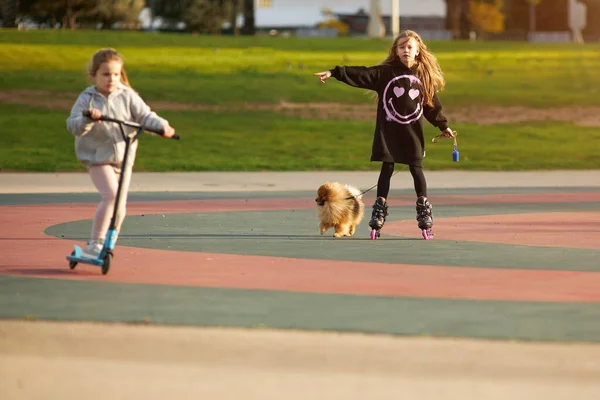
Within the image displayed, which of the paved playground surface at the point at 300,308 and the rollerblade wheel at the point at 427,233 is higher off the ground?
the paved playground surface at the point at 300,308

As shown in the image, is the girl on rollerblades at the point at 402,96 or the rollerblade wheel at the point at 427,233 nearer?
the girl on rollerblades at the point at 402,96

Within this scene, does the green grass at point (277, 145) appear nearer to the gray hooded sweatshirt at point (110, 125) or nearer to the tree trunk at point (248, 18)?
the gray hooded sweatshirt at point (110, 125)

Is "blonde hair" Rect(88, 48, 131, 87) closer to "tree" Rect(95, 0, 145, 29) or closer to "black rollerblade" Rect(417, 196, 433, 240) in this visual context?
"black rollerblade" Rect(417, 196, 433, 240)

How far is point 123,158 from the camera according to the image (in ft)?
37.0

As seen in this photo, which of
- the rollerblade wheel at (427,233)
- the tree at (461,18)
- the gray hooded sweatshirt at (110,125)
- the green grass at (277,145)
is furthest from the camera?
the tree at (461,18)

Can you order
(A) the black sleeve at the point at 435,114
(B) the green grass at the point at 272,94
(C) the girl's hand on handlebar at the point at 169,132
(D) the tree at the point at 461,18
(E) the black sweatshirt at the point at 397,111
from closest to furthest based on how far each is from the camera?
(C) the girl's hand on handlebar at the point at 169,132 < (E) the black sweatshirt at the point at 397,111 < (A) the black sleeve at the point at 435,114 < (B) the green grass at the point at 272,94 < (D) the tree at the point at 461,18

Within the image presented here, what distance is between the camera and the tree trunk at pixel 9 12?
208ft

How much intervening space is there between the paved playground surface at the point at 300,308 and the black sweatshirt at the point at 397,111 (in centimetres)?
A: 87

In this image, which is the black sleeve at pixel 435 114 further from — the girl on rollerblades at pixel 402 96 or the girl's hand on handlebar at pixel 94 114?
the girl's hand on handlebar at pixel 94 114

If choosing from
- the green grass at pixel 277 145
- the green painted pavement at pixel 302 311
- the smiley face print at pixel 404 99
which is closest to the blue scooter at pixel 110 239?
the green painted pavement at pixel 302 311

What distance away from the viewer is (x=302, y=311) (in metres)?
9.57

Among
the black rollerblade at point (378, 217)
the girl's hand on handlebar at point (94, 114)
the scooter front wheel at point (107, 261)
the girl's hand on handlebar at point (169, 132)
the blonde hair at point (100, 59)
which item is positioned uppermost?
the blonde hair at point (100, 59)

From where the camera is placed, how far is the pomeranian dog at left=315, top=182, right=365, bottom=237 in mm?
14617

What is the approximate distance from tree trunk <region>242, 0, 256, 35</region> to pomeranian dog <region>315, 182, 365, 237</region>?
65.1 metres
